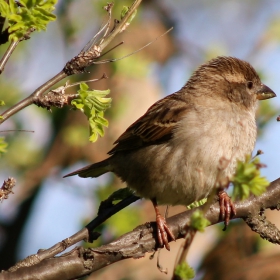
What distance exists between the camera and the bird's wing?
217 inches

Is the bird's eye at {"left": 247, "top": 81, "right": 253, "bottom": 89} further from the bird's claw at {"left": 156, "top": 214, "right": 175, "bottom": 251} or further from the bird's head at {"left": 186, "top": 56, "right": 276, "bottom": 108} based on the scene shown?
the bird's claw at {"left": 156, "top": 214, "right": 175, "bottom": 251}

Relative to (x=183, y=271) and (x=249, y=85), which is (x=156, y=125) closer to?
(x=249, y=85)

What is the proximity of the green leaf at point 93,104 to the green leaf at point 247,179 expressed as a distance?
1.10 meters

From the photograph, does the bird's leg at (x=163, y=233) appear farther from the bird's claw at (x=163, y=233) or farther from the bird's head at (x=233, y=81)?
the bird's head at (x=233, y=81)

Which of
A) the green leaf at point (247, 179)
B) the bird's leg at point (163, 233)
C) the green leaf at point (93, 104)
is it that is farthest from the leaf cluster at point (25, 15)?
the bird's leg at point (163, 233)

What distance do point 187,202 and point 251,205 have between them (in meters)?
0.98

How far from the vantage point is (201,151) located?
500cm

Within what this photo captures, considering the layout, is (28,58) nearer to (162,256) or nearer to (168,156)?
(162,256)

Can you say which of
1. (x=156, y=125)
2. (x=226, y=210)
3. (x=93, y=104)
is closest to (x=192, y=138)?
(x=156, y=125)

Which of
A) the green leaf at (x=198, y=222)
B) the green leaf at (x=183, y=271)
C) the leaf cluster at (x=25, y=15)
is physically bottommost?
the green leaf at (x=183, y=271)

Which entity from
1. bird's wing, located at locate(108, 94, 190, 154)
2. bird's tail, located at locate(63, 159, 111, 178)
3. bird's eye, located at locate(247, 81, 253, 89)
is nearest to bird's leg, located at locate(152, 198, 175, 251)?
bird's wing, located at locate(108, 94, 190, 154)

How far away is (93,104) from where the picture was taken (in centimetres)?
324

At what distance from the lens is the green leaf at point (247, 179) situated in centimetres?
227

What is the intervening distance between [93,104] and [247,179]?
1185 millimetres
